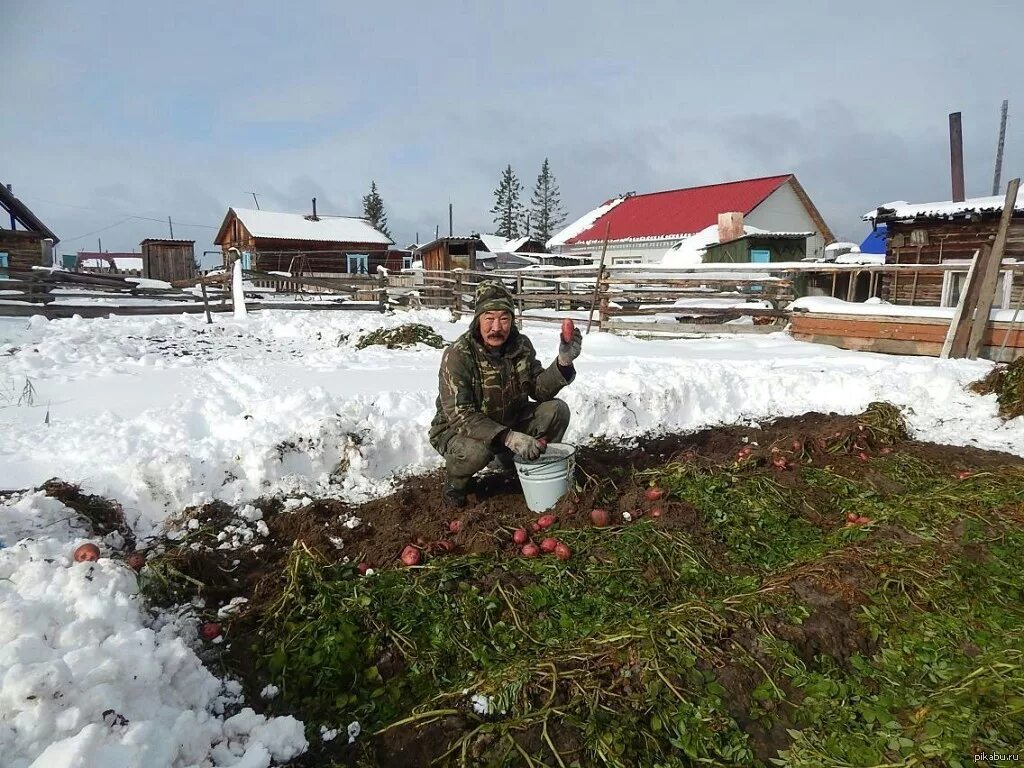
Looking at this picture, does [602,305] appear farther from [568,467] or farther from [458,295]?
[568,467]

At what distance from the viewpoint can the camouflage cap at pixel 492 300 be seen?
4.04 m

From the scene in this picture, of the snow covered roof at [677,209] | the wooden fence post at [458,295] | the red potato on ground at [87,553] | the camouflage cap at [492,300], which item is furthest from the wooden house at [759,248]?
the red potato on ground at [87,553]

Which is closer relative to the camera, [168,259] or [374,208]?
[168,259]

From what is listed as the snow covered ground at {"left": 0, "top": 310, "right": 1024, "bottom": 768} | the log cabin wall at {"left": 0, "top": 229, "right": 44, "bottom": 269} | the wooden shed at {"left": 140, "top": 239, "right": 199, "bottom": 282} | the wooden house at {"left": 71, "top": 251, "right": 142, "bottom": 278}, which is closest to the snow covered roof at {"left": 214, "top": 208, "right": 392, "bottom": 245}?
the wooden shed at {"left": 140, "top": 239, "right": 199, "bottom": 282}

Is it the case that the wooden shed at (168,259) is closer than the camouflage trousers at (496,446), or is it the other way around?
the camouflage trousers at (496,446)

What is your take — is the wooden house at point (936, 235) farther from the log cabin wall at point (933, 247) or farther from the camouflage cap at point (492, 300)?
the camouflage cap at point (492, 300)

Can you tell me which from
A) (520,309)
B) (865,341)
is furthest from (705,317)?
(865,341)

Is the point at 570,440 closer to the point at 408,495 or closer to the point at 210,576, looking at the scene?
the point at 408,495

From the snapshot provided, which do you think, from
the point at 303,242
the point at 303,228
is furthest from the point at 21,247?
the point at 303,228

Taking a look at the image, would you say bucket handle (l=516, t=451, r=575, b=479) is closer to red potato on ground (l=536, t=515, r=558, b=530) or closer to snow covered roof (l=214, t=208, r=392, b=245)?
red potato on ground (l=536, t=515, r=558, b=530)

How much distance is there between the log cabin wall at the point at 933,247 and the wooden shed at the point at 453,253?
882 inches

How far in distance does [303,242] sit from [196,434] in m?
30.7

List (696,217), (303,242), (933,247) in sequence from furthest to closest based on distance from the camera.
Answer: (303,242)
(696,217)
(933,247)

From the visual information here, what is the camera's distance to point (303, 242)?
3300cm
